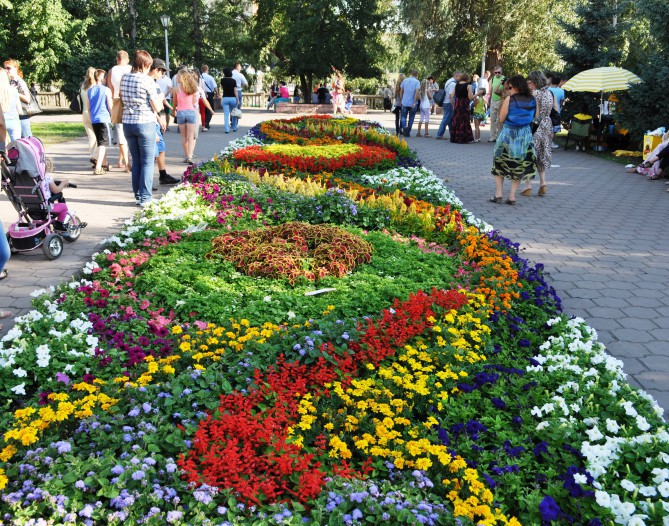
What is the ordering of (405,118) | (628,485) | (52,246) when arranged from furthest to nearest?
(405,118), (52,246), (628,485)

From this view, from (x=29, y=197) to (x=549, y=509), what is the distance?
18.1 ft

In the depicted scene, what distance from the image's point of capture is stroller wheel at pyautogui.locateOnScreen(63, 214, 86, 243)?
6543 millimetres

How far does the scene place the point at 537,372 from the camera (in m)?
3.80

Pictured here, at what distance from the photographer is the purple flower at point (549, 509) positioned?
258cm

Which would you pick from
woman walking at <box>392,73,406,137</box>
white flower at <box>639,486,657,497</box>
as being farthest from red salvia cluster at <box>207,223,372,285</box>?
woman walking at <box>392,73,406,137</box>

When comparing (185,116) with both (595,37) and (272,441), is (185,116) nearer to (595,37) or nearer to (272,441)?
(272,441)

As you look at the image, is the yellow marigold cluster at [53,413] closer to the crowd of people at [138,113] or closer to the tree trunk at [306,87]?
the crowd of people at [138,113]

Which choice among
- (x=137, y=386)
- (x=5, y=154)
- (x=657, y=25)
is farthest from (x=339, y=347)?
(x=657, y=25)

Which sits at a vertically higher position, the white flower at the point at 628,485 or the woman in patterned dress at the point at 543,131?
the woman in patterned dress at the point at 543,131

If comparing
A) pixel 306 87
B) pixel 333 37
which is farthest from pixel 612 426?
pixel 306 87

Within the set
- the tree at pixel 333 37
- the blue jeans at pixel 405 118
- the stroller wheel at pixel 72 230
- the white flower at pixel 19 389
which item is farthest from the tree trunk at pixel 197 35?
the white flower at pixel 19 389

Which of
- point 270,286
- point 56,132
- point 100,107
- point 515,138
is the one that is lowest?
point 270,286

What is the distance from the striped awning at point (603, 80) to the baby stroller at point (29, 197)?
512 inches

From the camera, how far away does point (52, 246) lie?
6023 mm
